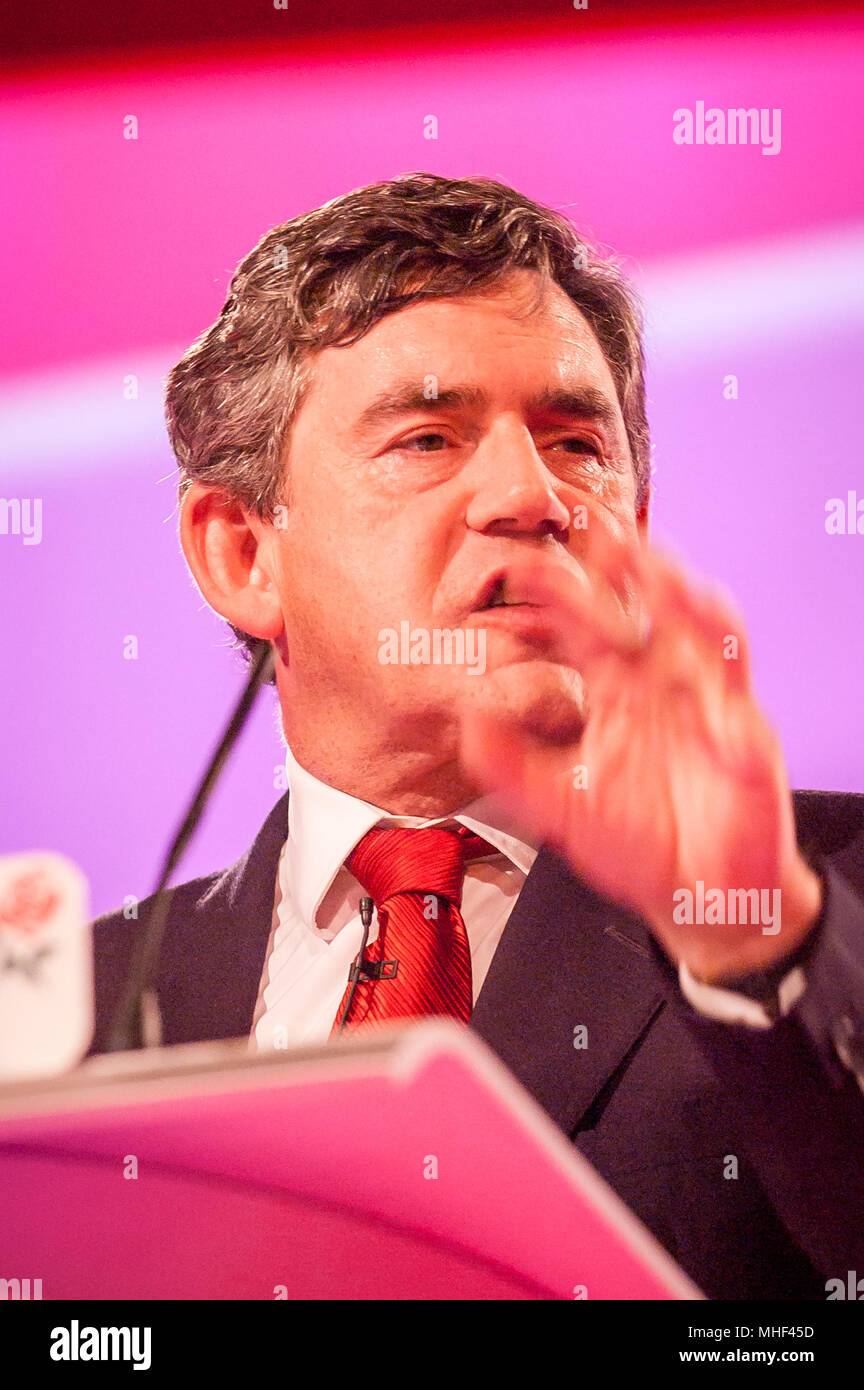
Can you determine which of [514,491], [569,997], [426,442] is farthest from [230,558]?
[569,997]

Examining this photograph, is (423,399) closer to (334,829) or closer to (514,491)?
(514,491)

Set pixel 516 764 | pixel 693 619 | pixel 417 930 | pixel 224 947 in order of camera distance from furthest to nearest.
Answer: pixel 224 947 → pixel 417 930 → pixel 516 764 → pixel 693 619

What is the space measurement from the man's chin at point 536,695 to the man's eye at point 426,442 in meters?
0.33

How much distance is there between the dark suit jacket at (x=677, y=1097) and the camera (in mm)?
1784

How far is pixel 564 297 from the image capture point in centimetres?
210

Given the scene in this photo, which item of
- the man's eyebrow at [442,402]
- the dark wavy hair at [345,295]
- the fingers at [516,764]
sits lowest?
the fingers at [516,764]

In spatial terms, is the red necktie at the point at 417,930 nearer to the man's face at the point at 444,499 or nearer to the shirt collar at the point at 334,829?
the shirt collar at the point at 334,829

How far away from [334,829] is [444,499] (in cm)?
51

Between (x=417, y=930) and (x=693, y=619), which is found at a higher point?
(x=693, y=619)

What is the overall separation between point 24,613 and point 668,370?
42.1 inches

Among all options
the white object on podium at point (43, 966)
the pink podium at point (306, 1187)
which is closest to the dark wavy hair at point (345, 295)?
the white object on podium at point (43, 966)

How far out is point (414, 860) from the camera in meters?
2.01
